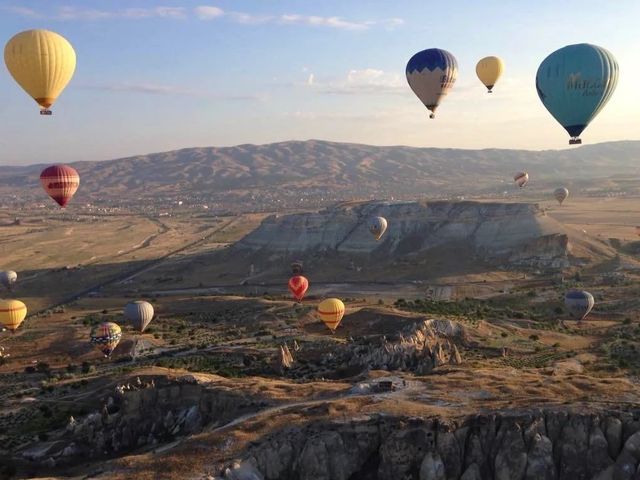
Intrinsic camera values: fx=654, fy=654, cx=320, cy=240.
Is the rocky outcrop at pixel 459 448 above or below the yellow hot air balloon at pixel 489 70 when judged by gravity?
below

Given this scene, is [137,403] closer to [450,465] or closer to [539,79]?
[450,465]

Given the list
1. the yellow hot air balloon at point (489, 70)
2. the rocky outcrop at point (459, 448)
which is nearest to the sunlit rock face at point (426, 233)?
the yellow hot air balloon at point (489, 70)

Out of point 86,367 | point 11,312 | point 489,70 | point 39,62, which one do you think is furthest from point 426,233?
point 39,62

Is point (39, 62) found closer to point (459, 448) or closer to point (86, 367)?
point (86, 367)

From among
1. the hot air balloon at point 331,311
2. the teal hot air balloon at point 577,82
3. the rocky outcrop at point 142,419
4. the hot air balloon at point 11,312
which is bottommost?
the rocky outcrop at point 142,419

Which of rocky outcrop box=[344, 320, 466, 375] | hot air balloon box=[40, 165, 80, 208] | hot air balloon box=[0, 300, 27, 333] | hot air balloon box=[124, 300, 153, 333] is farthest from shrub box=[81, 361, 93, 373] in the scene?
rocky outcrop box=[344, 320, 466, 375]

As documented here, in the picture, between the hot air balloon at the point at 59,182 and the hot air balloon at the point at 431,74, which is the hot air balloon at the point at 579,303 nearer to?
the hot air balloon at the point at 431,74

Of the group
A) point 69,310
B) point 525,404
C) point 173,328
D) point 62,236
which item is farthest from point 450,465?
point 62,236
